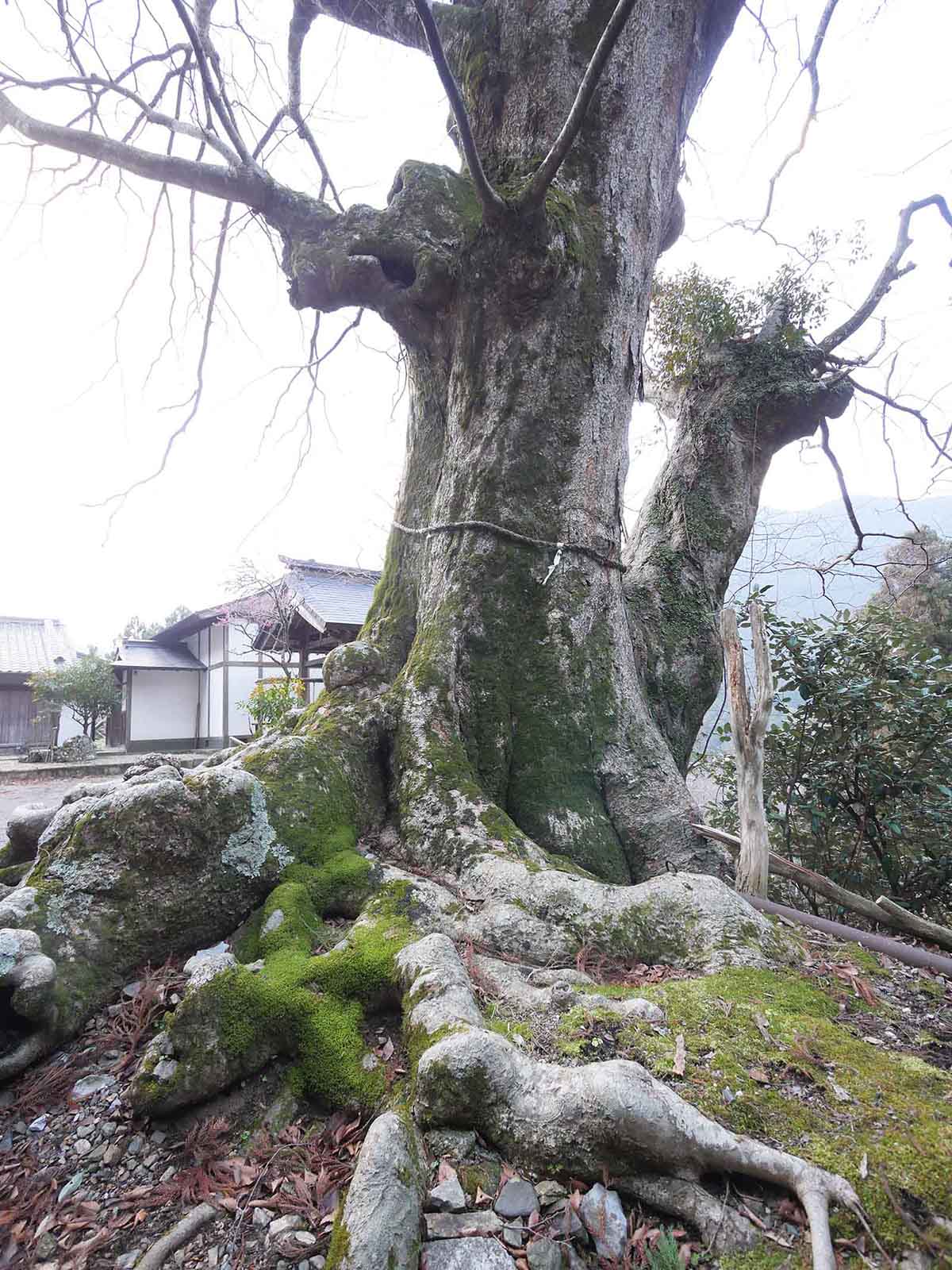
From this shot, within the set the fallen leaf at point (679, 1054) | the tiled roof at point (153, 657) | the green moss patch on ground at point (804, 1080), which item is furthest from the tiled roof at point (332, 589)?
the fallen leaf at point (679, 1054)

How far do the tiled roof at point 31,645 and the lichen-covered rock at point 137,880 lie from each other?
22698mm

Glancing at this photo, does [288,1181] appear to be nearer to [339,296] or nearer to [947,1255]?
[947,1255]

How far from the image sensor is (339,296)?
3.96 metres

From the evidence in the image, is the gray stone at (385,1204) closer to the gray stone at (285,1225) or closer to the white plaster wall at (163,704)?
the gray stone at (285,1225)

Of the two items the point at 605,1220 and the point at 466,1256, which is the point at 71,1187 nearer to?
the point at 466,1256

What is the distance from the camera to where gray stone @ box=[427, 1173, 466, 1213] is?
128 centimetres

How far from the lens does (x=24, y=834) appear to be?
2.90m

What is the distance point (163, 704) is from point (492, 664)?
17034mm

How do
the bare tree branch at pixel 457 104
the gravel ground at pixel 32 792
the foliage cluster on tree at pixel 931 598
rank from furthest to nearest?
the gravel ground at pixel 32 792
the foliage cluster on tree at pixel 931 598
the bare tree branch at pixel 457 104

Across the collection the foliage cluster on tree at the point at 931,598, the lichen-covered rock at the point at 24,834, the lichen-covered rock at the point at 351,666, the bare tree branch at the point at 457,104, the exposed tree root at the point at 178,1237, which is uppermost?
the bare tree branch at the point at 457,104

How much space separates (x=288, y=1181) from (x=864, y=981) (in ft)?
6.30

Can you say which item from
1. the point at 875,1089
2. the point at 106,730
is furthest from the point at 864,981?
the point at 106,730

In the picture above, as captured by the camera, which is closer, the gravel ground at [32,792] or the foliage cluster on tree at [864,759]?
the foliage cluster on tree at [864,759]

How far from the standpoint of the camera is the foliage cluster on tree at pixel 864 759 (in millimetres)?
3768
